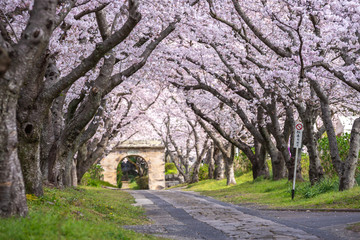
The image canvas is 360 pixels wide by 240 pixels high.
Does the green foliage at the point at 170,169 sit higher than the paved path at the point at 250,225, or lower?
higher

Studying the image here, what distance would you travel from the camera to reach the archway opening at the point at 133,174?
46.6 m

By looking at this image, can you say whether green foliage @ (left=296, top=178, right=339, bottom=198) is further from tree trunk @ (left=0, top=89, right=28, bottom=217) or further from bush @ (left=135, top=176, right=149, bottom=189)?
bush @ (left=135, top=176, right=149, bottom=189)

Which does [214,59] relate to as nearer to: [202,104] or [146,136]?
[202,104]

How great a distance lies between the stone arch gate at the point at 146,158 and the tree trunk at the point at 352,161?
30.2 meters

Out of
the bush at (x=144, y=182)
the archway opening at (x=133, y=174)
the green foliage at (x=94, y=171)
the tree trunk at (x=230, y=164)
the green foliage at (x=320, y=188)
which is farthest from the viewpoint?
the archway opening at (x=133, y=174)

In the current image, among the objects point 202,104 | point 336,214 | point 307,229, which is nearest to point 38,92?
point 307,229

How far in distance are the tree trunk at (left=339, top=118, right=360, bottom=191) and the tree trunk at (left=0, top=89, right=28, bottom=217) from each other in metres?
10.7

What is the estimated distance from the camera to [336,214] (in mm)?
10773

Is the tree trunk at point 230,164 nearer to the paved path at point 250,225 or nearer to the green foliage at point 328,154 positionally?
the green foliage at point 328,154

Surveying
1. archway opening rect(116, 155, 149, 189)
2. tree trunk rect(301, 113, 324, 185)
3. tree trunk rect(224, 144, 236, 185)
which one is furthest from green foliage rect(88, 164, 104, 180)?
tree trunk rect(301, 113, 324, 185)

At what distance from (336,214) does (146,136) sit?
34464 mm

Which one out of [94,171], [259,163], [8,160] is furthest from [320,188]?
[94,171]

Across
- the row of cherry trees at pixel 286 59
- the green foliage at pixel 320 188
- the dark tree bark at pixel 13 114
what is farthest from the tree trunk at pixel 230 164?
the dark tree bark at pixel 13 114

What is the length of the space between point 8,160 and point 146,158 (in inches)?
1485
